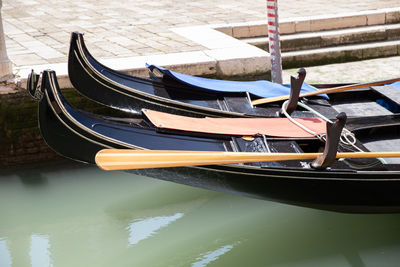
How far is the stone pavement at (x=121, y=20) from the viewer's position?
15.9 ft

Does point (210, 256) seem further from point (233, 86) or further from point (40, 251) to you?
point (233, 86)

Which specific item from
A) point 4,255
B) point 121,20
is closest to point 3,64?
point 4,255

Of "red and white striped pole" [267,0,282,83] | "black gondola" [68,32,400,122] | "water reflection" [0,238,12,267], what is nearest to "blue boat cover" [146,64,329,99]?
"black gondola" [68,32,400,122]

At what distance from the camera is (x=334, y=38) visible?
5664mm

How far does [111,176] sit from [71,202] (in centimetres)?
35

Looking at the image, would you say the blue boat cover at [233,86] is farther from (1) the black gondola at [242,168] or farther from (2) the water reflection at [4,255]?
(2) the water reflection at [4,255]

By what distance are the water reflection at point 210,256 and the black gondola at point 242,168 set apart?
350 millimetres

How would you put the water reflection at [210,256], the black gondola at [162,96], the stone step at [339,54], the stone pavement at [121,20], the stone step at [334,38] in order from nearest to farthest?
1. the water reflection at [210,256]
2. the black gondola at [162,96]
3. the stone pavement at [121,20]
4. the stone step at [339,54]
5. the stone step at [334,38]

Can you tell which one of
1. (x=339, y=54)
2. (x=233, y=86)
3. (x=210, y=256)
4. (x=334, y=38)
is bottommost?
(x=210, y=256)

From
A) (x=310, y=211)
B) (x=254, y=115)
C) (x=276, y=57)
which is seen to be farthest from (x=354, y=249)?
(x=276, y=57)

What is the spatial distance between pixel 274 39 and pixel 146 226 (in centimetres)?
155

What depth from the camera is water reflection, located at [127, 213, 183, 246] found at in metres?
3.49

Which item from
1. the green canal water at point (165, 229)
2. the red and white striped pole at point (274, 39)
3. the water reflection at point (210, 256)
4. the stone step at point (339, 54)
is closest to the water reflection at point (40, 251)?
the green canal water at point (165, 229)

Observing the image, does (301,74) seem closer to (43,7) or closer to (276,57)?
(276,57)
